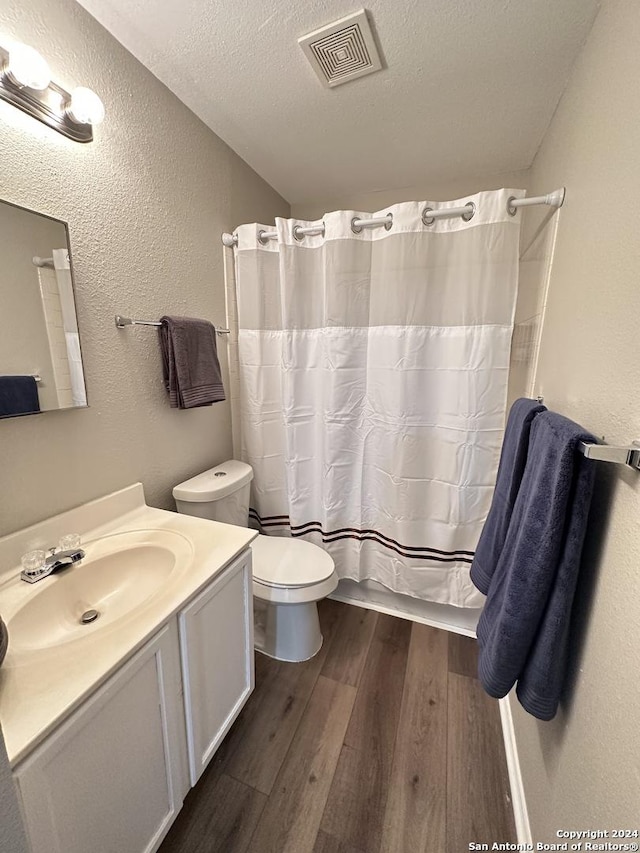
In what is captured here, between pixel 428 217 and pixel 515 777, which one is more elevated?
pixel 428 217

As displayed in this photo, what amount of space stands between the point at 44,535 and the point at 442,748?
60.0 inches

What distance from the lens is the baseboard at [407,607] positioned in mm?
1759

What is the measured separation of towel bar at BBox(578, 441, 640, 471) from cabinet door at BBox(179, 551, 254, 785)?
940mm

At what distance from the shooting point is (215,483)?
1493 mm

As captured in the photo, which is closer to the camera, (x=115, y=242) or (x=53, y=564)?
(x=53, y=564)

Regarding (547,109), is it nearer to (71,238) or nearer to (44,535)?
(71,238)

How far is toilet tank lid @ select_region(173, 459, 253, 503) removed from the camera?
140 cm

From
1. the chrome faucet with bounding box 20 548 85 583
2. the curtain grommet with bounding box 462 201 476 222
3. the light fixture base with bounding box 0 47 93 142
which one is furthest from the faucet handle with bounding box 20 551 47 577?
the curtain grommet with bounding box 462 201 476 222

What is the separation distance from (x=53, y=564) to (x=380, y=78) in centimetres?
189

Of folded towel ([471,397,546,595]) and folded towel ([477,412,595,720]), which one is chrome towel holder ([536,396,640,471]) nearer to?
folded towel ([477,412,595,720])

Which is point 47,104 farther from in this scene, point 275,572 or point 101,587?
point 275,572

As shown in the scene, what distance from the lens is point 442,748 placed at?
1.24m

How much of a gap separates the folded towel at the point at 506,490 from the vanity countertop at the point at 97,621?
0.78 m

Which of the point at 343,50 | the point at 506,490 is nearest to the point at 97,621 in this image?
the point at 506,490
